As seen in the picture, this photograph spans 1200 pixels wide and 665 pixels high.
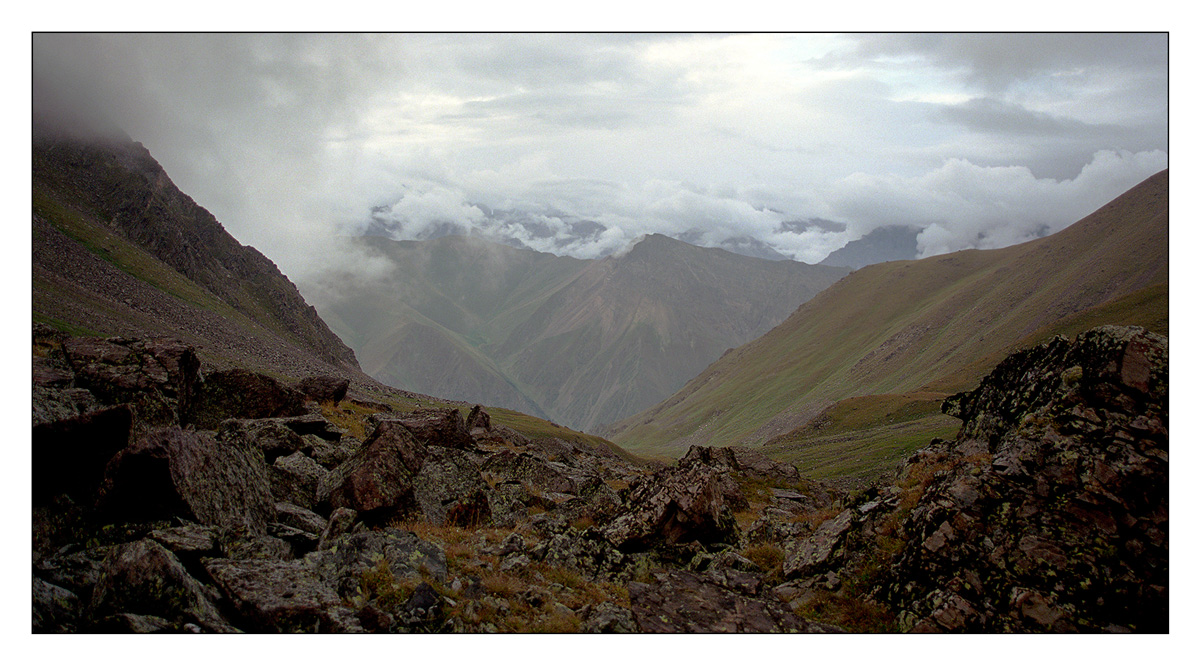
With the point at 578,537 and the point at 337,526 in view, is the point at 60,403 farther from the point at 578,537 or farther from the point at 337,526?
the point at 578,537

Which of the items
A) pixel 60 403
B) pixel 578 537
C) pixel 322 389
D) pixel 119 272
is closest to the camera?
pixel 60 403

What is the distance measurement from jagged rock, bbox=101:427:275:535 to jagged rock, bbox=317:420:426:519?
264cm

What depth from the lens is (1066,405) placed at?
16.2 metres

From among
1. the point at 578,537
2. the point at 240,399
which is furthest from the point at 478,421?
the point at 578,537

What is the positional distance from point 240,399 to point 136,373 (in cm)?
870

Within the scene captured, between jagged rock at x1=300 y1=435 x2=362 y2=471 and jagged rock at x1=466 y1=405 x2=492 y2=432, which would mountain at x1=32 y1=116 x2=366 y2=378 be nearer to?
jagged rock at x1=466 y1=405 x2=492 y2=432

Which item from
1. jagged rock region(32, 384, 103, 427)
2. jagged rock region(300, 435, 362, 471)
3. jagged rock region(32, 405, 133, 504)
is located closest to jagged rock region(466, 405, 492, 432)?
jagged rock region(300, 435, 362, 471)

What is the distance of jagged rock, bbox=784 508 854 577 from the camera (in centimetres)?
1769

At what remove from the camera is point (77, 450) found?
13719 millimetres

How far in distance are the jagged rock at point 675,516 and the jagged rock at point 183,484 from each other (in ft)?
34.5

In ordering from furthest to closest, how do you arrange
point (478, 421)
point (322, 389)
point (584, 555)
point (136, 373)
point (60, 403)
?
point (478, 421), point (322, 389), point (136, 373), point (584, 555), point (60, 403)

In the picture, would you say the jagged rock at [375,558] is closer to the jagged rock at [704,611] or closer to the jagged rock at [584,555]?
the jagged rock at [584,555]

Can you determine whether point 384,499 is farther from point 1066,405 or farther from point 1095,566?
point 1066,405

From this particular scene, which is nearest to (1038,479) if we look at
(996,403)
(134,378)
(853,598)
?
(853,598)
